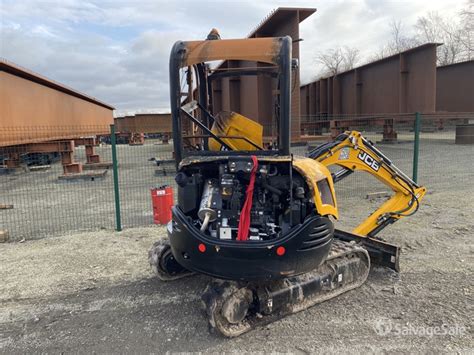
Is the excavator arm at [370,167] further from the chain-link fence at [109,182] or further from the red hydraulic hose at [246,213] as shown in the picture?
the chain-link fence at [109,182]

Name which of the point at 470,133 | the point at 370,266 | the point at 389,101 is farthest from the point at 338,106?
the point at 370,266

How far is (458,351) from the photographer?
316 centimetres

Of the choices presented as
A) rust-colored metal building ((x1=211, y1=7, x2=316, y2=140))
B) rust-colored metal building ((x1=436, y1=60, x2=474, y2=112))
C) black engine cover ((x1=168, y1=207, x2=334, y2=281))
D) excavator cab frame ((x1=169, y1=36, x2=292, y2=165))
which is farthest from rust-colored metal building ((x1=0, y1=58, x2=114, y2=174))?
rust-colored metal building ((x1=436, y1=60, x2=474, y2=112))

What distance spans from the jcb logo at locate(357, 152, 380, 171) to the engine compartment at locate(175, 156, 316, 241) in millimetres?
1683

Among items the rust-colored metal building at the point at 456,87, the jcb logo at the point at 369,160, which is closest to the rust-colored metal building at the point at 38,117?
the jcb logo at the point at 369,160

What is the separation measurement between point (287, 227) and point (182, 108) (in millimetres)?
1497

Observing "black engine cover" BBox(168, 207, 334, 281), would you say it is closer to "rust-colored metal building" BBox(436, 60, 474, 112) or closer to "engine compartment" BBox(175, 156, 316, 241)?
"engine compartment" BBox(175, 156, 316, 241)

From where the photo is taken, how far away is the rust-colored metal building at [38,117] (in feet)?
34.2

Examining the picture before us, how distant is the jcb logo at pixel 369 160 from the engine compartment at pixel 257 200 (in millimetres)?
1683

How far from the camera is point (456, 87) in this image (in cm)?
1827

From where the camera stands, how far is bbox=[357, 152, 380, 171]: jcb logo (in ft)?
15.6

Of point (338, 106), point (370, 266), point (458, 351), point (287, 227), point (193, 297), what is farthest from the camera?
point (338, 106)

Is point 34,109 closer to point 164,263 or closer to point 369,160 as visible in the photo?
point 164,263

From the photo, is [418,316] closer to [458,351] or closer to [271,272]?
[458,351]
